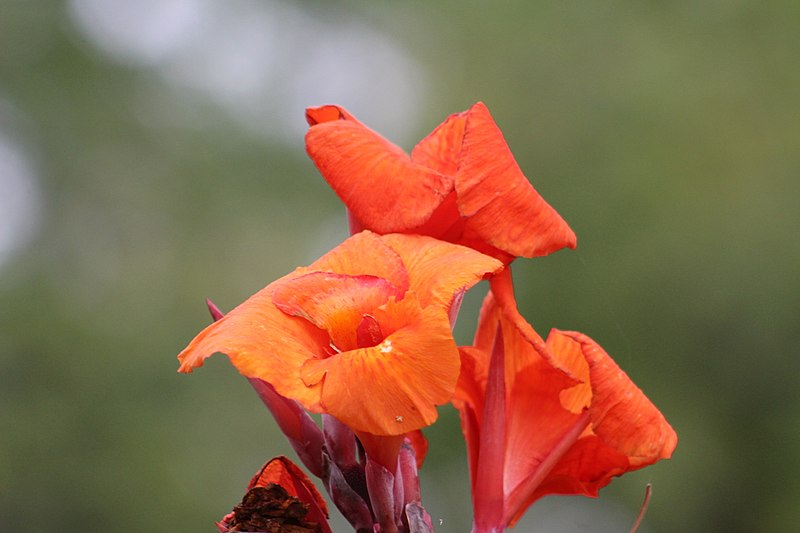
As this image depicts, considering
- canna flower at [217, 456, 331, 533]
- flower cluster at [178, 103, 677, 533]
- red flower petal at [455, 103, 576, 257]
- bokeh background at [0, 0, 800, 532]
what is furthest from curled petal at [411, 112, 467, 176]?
bokeh background at [0, 0, 800, 532]

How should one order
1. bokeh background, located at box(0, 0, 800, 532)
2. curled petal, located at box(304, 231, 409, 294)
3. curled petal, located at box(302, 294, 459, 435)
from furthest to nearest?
bokeh background, located at box(0, 0, 800, 532) < curled petal, located at box(304, 231, 409, 294) < curled petal, located at box(302, 294, 459, 435)

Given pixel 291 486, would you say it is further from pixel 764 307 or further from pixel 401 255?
pixel 764 307

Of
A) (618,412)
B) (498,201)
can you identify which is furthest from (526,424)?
(498,201)

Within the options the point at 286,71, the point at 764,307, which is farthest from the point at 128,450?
the point at 764,307

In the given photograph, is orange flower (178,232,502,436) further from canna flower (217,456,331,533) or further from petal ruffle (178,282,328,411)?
canna flower (217,456,331,533)

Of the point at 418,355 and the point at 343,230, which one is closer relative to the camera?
the point at 418,355

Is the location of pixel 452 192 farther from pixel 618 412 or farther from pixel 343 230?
pixel 343 230
